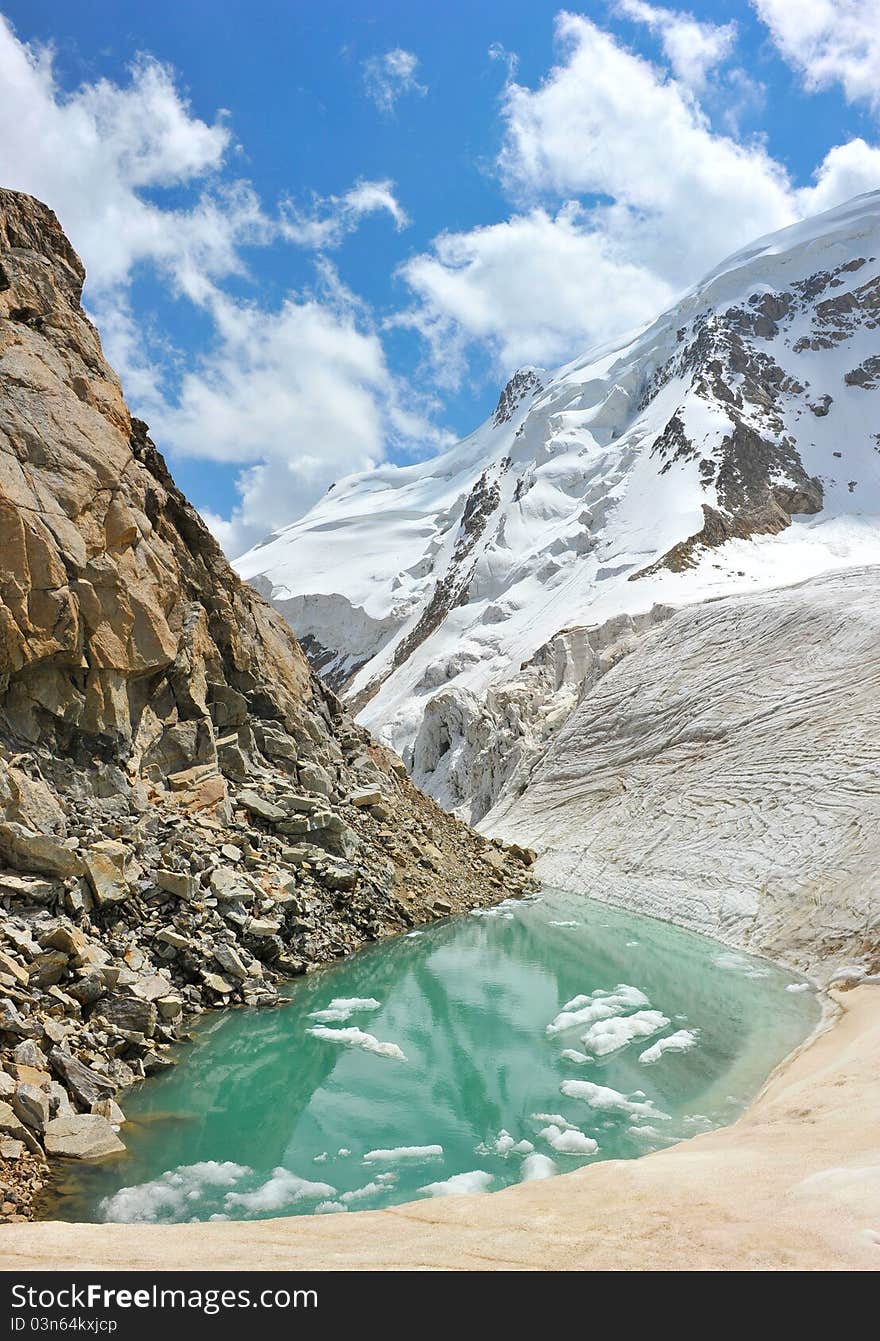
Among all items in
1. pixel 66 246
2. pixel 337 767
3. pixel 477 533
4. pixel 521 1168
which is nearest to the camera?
pixel 521 1168

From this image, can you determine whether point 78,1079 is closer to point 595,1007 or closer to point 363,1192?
point 363,1192

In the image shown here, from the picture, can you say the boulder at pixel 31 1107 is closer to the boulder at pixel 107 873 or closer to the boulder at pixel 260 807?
the boulder at pixel 107 873

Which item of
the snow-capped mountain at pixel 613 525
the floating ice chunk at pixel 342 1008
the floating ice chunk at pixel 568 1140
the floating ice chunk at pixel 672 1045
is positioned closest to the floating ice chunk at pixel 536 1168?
the floating ice chunk at pixel 568 1140

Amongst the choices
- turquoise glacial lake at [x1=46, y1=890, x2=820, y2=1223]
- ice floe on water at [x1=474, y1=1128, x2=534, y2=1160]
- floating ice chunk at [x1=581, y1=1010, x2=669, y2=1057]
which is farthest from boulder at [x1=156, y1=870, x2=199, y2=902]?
ice floe on water at [x1=474, y1=1128, x2=534, y2=1160]

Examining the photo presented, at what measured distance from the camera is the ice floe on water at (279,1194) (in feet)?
25.7

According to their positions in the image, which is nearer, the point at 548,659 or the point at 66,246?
the point at 66,246

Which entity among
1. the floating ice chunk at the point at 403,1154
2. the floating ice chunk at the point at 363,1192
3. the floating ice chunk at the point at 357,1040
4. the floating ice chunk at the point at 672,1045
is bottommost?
the floating ice chunk at the point at 363,1192

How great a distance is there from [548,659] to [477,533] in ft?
203

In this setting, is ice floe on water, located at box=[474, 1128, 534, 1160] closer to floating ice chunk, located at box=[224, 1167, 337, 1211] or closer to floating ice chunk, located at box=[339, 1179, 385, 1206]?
floating ice chunk, located at box=[339, 1179, 385, 1206]

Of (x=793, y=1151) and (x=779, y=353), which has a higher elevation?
(x=779, y=353)

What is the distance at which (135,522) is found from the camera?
18578mm

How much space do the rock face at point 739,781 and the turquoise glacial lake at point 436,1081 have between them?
2.87 meters
